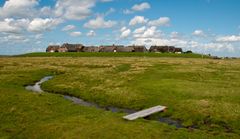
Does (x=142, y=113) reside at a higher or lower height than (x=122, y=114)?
higher

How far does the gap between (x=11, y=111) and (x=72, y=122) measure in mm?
8404

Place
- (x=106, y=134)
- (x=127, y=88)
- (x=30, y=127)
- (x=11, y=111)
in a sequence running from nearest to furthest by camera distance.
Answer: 1. (x=106, y=134)
2. (x=30, y=127)
3. (x=11, y=111)
4. (x=127, y=88)

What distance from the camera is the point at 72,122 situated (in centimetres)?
2650

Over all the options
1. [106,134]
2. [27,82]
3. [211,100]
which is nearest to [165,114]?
[211,100]

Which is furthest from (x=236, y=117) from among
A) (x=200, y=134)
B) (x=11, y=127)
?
(x=11, y=127)

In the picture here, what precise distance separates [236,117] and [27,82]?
41516 millimetres

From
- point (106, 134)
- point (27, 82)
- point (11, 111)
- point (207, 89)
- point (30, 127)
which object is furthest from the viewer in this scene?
point (27, 82)

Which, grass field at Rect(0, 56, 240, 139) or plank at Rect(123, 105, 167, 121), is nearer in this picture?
grass field at Rect(0, 56, 240, 139)

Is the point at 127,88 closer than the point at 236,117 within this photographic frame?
No

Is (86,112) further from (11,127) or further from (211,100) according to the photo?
(211,100)

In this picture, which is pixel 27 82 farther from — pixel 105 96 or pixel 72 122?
pixel 72 122

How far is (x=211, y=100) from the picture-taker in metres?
34.3

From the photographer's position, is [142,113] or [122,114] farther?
[122,114]

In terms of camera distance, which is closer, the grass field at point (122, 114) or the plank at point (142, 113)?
the grass field at point (122, 114)
